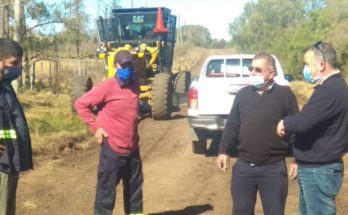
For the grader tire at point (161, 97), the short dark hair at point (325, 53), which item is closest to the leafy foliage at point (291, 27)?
the grader tire at point (161, 97)

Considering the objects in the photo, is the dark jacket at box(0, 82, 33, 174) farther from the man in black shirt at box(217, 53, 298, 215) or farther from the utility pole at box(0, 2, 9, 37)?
the utility pole at box(0, 2, 9, 37)

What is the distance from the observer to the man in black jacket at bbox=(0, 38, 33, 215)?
15.1 feet

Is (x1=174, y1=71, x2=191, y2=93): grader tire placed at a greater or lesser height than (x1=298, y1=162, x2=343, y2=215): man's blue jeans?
lesser

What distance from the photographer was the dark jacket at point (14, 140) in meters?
4.62

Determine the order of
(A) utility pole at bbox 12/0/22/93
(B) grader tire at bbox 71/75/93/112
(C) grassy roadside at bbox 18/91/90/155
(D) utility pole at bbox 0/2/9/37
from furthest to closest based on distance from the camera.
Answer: (D) utility pole at bbox 0/2/9/37, (A) utility pole at bbox 12/0/22/93, (B) grader tire at bbox 71/75/93/112, (C) grassy roadside at bbox 18/91/90/155

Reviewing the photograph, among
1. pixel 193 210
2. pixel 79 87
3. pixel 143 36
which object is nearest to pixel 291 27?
pixel 143 36

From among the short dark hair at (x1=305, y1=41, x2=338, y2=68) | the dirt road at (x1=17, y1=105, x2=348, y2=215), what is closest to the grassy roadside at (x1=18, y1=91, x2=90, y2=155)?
the dirt road at (x1=17, y1=105, x2=348, y2=215)

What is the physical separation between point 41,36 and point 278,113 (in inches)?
928

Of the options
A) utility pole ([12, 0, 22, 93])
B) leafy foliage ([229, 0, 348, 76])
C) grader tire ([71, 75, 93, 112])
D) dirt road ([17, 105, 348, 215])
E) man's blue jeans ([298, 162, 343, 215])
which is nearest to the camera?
man's blue jeans ([298, 162, 343, 215])

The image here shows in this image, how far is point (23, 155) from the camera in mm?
4727

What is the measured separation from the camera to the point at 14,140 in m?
4.65

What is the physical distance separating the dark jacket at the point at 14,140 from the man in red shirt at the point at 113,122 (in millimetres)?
1319

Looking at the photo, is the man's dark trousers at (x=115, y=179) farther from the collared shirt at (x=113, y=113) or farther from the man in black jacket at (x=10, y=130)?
the man in black jacket at (x=10, y=130)

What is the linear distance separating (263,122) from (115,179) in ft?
5.90
